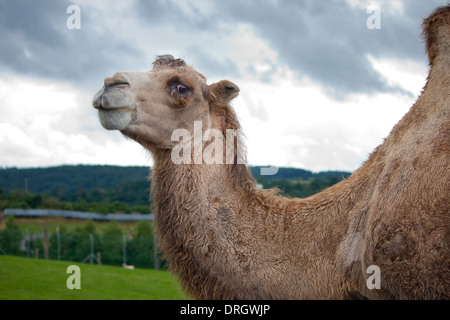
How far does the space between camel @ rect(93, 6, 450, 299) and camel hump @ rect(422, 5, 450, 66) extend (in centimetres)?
2

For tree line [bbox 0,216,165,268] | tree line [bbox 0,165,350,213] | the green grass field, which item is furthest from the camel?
tree line [bbox 0,165,350,213]

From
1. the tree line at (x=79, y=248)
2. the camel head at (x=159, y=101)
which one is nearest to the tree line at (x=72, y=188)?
the tree line at (x=79, y=248)

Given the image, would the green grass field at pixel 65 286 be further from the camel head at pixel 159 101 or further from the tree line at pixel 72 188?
the tree line at pixel 72 188

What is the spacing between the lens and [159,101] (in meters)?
4.99

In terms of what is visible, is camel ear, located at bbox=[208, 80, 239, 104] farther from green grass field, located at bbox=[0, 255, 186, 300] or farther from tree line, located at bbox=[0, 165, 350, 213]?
tree line, located at bbox=[0, 165, 350, 213]

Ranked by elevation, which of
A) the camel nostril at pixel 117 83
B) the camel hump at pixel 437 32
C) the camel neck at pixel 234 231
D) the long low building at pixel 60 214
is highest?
the camel hump at pixel 437 32

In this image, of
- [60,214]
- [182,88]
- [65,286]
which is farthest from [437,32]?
[60,214]

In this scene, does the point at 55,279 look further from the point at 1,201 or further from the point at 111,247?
the point at 1,201

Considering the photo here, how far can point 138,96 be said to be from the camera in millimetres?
4855

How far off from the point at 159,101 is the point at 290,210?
185cm

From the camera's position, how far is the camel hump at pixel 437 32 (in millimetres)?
5129

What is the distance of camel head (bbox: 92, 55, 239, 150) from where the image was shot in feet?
15.3

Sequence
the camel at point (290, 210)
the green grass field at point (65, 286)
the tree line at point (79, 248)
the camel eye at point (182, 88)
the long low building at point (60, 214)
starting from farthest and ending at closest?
the long low building at point (60, 214)
the tree line at point (79, 248)
the green grass field at point (65, 286)
the camel eye at point (182, 88)
the camel at point (290, 210)
